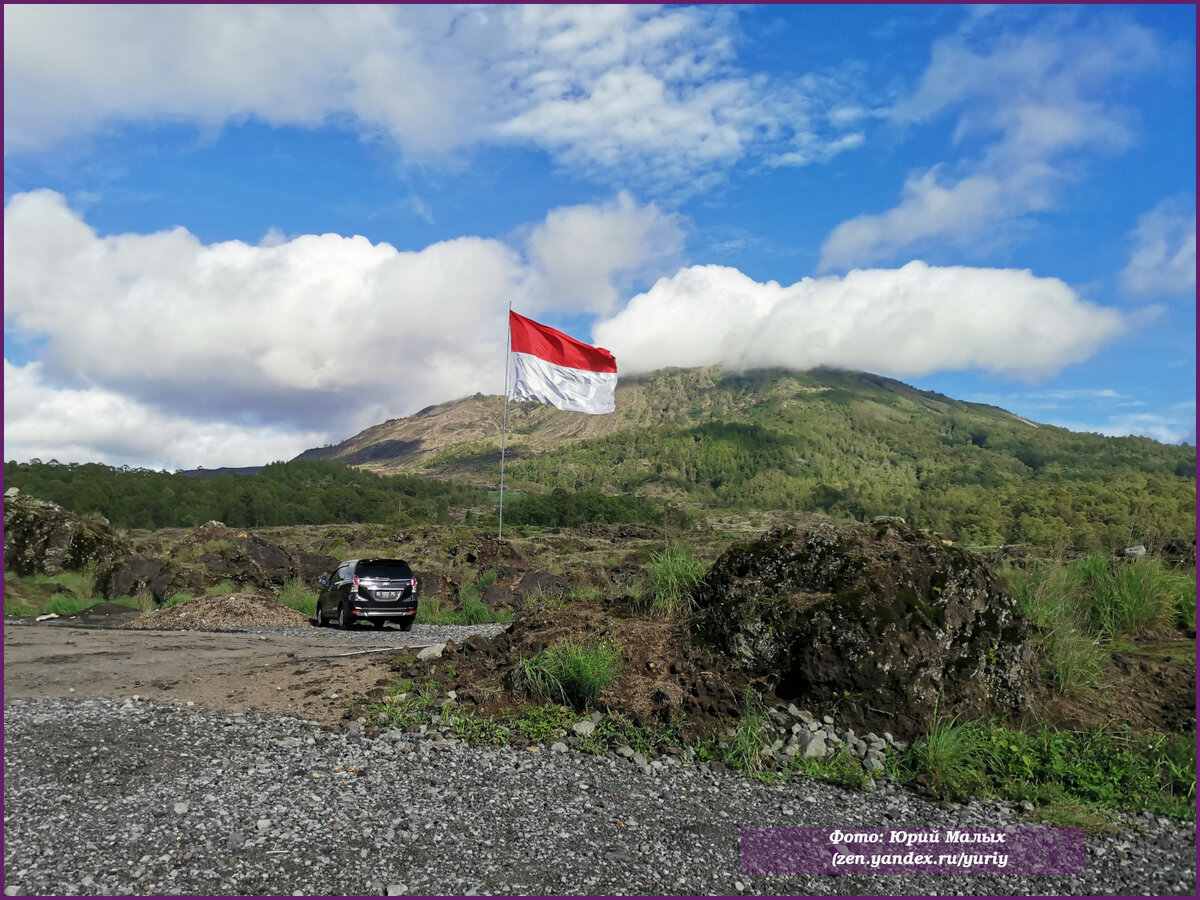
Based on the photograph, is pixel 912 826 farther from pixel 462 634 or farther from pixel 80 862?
pixel 462 634

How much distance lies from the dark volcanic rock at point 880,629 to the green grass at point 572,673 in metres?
1.21

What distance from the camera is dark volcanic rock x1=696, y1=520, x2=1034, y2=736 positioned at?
7.00 meters

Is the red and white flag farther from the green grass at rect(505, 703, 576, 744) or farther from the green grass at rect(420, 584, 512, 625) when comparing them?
the green grass at rect(505, 703, 576, 744)

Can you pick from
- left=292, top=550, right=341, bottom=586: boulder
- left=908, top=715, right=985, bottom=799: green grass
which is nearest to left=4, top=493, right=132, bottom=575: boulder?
left=292, top=550, right=341, bottom=586: boulder

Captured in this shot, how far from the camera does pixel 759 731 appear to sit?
6711 millimetres

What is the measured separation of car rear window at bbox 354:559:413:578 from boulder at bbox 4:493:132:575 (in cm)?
1231

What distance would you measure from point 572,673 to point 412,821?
269cm

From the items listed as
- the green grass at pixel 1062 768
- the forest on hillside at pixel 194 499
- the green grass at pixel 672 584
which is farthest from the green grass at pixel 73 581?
the forest on hillside at pixel 194 499

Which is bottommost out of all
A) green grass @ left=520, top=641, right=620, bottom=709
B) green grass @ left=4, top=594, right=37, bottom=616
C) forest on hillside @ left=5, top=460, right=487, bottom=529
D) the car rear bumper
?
green grass @ left=4, top=594, right=37, bottom=616

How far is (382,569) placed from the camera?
59.0 ft

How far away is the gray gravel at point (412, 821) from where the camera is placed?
4.54 m

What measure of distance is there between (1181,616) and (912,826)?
6.18 metres

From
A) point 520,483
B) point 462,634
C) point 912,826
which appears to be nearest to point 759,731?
point 912,826

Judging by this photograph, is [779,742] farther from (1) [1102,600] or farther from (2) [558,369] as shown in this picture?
(2) [558,369]
